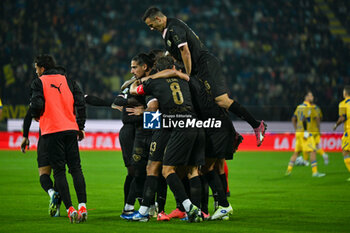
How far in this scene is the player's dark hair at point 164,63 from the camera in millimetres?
7535

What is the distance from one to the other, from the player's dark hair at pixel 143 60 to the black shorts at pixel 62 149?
4.20 feet

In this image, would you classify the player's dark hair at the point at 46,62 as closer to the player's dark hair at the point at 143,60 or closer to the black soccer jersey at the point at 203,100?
the player's dark hair at the point at 143,60

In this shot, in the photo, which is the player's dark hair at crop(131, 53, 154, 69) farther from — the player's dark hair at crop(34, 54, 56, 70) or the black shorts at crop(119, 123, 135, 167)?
the player's dark hair at crop(34, 54, 56, 70)

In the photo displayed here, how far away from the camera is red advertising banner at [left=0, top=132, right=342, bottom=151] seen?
24172 mm

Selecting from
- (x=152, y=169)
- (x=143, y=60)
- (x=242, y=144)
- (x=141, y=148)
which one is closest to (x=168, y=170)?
(x=152, y=169)

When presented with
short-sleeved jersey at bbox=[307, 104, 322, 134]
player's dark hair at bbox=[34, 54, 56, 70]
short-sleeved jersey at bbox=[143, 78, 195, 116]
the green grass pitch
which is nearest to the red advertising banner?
the green grass pitch

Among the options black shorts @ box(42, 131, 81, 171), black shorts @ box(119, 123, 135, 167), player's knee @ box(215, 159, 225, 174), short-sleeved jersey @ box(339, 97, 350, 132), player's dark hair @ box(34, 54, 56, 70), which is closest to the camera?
black shorts @ box(42, 131, 81, 171)

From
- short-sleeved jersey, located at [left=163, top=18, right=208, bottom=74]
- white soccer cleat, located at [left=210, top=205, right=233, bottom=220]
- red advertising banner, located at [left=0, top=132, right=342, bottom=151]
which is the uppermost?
short-sleeved jersey, located at [left=163, top=18, right=208, bottom=74]

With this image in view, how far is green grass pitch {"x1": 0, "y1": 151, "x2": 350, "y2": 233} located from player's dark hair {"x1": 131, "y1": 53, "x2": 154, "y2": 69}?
2112 millimetres

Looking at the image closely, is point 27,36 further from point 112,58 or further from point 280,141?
point 280,141

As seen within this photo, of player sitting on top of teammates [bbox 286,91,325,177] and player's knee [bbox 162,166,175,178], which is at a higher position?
player's knee [bbox 162,166,175,178]

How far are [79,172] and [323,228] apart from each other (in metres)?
3.14

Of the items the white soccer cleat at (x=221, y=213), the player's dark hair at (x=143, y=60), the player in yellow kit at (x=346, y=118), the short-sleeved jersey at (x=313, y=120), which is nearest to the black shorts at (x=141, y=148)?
the player's dark hair at (x=143, y=60)

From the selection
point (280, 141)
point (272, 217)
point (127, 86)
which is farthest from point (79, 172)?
point (280, 141)
